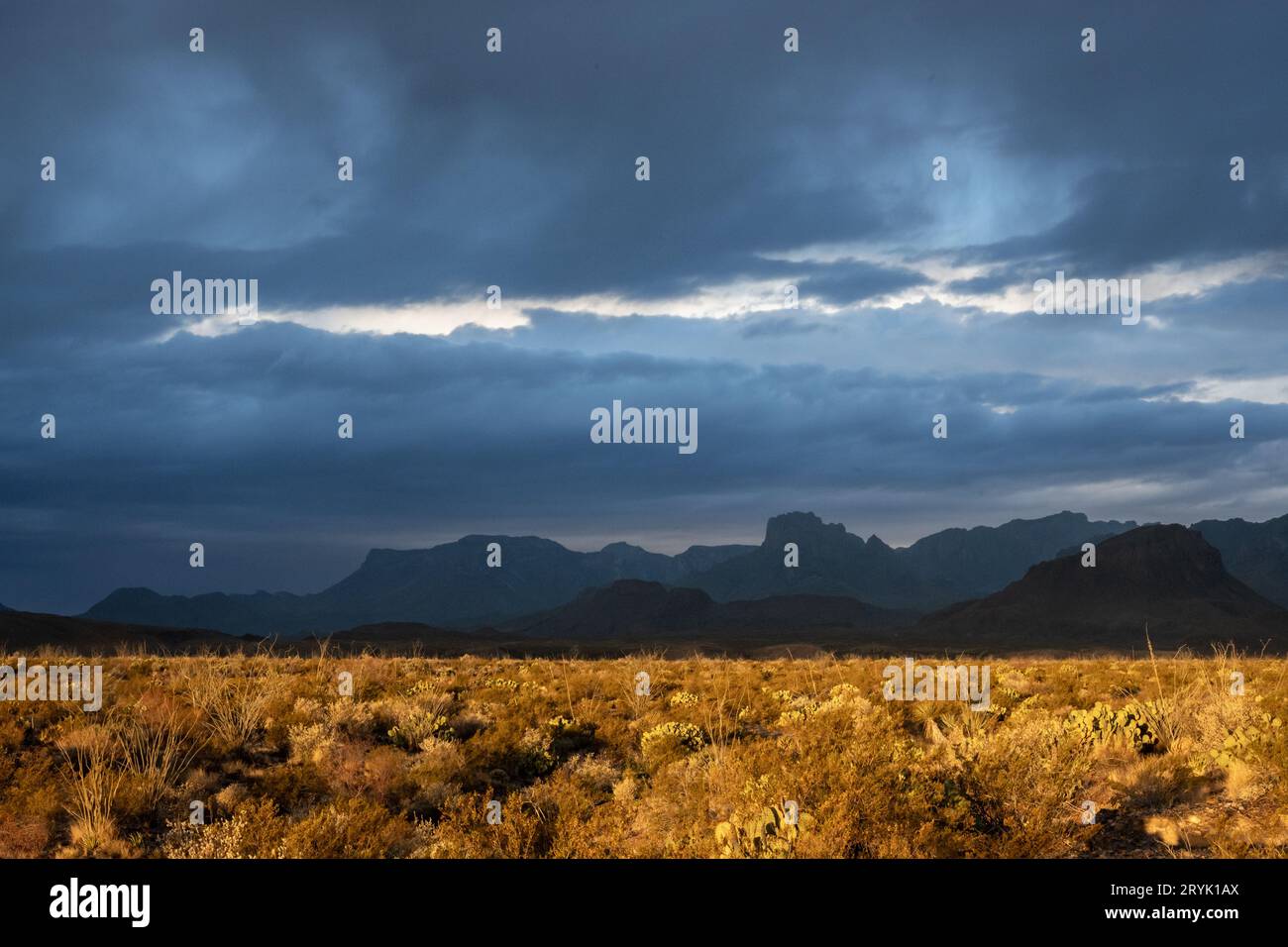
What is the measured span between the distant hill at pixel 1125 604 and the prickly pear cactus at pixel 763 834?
381ft

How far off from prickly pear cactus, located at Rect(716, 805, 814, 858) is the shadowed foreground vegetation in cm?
2

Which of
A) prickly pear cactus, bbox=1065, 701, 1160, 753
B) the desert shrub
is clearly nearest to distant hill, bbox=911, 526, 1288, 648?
prickly pear cactus, bbox=1065, 701, 1160, 753

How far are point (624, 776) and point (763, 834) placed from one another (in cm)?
407

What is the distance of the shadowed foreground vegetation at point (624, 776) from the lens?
23.7ft

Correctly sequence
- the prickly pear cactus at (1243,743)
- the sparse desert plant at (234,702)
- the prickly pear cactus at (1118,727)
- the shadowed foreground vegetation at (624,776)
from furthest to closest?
the sparse desert plant at (234,702) → the prickly pear cactus at (1118,727) → the prickly pear cactus at (1243,743) → the shadowed foreground vegetation at (624,776)

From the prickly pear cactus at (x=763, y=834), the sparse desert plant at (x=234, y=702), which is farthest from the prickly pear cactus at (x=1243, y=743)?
the sparse desert plant at (x=234, y=702)

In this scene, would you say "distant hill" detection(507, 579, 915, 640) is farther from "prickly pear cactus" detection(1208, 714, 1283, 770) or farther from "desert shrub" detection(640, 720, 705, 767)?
"prickly pear cactus" detection(1208, 714, 1283, 770)

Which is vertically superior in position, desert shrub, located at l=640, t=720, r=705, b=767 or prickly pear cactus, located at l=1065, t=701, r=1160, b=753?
prickly pear cactus, located at l=1065, t=701, r=1160, b=753

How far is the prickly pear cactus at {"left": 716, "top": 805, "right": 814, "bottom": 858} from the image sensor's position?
666cm

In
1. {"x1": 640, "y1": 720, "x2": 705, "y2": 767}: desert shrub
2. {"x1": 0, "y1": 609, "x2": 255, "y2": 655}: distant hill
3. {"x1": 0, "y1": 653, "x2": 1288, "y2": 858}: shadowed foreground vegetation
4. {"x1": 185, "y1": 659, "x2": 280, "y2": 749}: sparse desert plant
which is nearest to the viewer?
{"x1": 0, "y1": 653, "x2": 1288, "y2": 858}: shadowed foreground vegetation

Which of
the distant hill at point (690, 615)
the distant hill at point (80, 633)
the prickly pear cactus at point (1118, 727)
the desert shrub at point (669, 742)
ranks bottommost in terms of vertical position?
the distant hill at point (690, 615)

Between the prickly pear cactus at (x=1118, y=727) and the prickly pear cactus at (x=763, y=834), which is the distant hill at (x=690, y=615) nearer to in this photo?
the prickly pear cactus at (x=1118, y=727)

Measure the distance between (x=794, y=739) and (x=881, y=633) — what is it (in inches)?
5108
